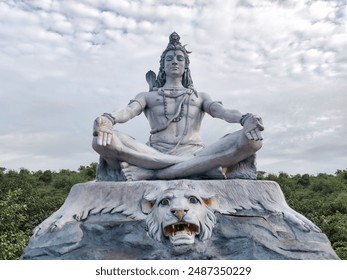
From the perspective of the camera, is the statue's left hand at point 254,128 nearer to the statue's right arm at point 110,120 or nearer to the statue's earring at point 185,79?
the statue's right arm at point 110,120

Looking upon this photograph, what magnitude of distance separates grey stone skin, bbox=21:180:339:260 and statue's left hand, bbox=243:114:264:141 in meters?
0.45

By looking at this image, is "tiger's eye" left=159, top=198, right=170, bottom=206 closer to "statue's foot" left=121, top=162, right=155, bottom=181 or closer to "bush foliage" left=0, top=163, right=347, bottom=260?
"statue's foot" left=121, top=162, right=155, bottom=181

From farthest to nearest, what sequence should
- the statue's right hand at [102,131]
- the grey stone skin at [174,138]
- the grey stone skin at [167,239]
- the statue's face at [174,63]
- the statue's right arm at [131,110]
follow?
the statue's face at [174,63] → the statue's right arm at [131,110] → the grey stone skin at [174,138] → the statue's right hand at [102,131] → the grey stone skin at [167,239]

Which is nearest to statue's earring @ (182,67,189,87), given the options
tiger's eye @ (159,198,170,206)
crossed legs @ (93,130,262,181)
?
crossed legs @ (93,130,262,181)

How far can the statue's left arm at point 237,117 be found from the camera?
198 inches

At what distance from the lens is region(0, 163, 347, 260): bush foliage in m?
9.88

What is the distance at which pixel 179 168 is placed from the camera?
536cm

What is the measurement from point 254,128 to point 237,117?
59 centimetres

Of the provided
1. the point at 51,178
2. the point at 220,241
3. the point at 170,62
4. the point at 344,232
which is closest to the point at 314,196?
the point at 344,232

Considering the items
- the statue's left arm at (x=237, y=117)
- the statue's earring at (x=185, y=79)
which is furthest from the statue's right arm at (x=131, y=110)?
the statue's left arm at (x=237, y=117)

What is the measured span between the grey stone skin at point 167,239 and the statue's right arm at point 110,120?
47cm

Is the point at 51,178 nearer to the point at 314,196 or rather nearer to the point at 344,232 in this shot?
the point at 314,196

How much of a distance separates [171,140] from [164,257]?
6.01ft

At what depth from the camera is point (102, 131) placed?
5031 mm
